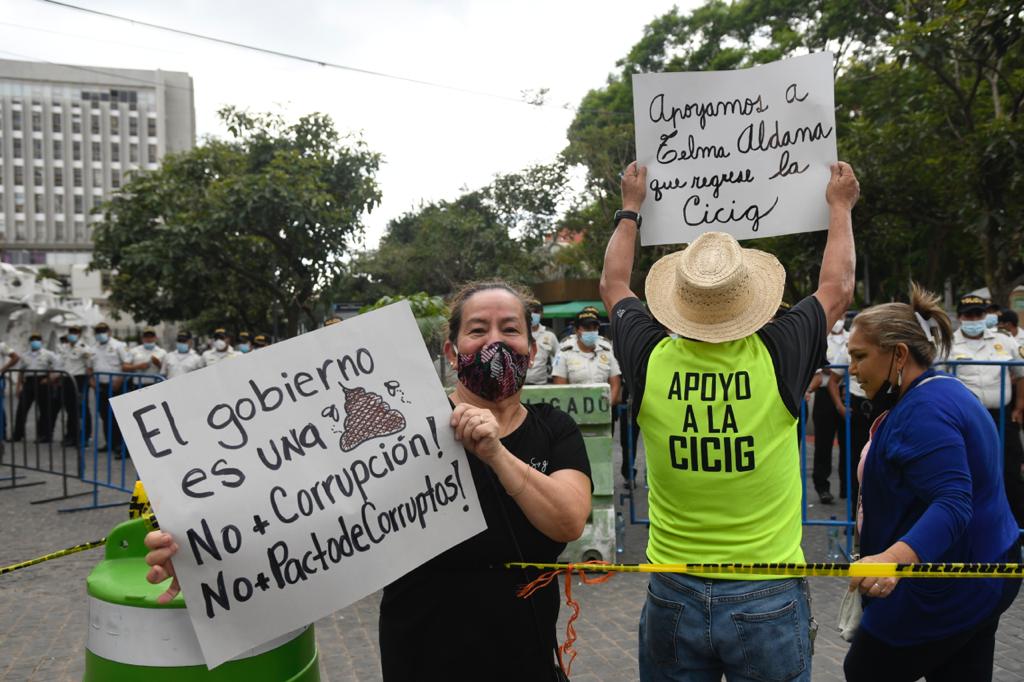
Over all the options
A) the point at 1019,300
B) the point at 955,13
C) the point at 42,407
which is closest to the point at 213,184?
the point at 42,407

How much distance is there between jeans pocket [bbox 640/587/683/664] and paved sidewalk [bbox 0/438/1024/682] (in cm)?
199

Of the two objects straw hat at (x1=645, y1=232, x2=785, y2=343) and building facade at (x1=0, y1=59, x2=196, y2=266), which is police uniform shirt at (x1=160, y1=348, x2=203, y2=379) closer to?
straw hat at (x1=645, y1=232, x2=785, y2=343)

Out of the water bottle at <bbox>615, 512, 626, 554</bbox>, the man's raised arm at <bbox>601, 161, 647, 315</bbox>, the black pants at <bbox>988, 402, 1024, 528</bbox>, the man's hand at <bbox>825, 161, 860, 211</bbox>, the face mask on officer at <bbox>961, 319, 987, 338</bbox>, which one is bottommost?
the water bottle at <bbox>615, 512, 626, 554</bbox>

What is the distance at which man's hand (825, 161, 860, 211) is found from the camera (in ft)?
8.95

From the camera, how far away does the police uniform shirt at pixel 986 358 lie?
6.78 m

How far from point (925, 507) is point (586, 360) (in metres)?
6.60

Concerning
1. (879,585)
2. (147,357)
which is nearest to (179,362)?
(147,357)

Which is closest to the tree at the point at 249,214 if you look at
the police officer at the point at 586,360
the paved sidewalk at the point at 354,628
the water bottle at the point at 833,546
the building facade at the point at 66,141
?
the police officer at the point at 586,360

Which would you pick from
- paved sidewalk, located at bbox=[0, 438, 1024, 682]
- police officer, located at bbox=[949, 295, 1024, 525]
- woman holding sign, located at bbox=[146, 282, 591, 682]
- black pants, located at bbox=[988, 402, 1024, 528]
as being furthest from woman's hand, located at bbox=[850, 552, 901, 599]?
black pants, located at bbox=[988, 402, 1024, 528]

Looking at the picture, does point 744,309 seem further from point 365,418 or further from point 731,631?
point 365,418

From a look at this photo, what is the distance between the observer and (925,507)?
237cm

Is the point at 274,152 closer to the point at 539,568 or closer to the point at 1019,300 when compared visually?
the point at 1019,300

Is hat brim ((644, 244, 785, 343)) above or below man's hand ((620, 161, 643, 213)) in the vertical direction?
below

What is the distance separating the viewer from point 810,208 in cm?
288
